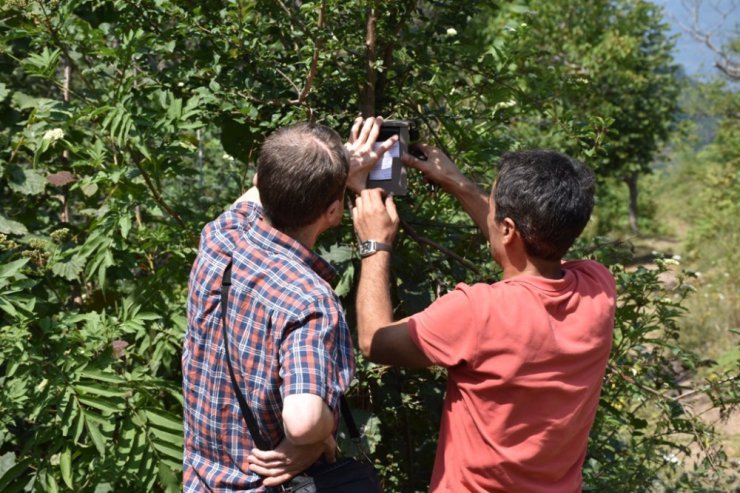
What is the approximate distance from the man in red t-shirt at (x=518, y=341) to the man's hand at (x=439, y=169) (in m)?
0.47

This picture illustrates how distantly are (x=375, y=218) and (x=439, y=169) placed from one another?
1.39ft

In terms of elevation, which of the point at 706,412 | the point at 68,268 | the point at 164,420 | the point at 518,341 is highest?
the point at 518,341

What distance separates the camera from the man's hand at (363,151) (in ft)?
7.39

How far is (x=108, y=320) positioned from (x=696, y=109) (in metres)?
19.6

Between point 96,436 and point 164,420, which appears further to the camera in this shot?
point 164,420

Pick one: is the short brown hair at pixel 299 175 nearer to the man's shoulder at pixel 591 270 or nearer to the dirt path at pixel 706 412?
the man's shoulder at pixel 591 270

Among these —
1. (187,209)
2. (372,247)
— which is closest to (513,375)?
(372,247)

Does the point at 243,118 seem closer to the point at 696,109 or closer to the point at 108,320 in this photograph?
the point at 108,320

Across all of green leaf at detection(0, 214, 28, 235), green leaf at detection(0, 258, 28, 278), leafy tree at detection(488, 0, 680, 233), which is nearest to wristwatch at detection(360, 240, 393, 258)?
green leaf at detection(0, 258, 28, 278)

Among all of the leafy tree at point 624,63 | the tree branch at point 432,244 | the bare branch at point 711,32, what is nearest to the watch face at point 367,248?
the tree branch at point 432,244

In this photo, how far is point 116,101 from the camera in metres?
2.72

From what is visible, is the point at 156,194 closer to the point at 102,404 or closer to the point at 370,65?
the point at 102,404

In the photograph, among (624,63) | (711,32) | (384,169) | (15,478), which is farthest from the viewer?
(711,32)

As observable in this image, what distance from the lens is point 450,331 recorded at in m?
1.93
